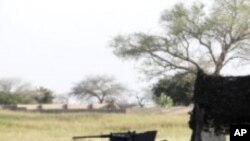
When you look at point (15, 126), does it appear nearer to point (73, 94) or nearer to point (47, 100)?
point (47, 100)

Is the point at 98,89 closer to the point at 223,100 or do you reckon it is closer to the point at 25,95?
the point at 25,95

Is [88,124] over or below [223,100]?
over

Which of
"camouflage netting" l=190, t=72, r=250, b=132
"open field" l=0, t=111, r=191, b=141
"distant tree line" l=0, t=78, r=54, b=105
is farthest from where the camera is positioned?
"distant tree line" l=0, t=78, r=54, b=105

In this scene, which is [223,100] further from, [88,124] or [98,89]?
[98,89]

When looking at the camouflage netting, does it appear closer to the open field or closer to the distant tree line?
the open field

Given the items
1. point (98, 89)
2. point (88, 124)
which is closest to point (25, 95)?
point (98, 89)

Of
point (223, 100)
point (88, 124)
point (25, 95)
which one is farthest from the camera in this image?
point (25, 95)

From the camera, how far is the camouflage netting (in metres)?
12.8

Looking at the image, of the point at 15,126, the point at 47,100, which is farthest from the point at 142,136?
the point at 47,100

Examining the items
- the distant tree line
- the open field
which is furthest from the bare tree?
the open field

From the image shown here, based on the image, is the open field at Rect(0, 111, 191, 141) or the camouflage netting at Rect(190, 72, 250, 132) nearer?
Answer: the camouflage netting at Rect(190, 72, 250, 132)

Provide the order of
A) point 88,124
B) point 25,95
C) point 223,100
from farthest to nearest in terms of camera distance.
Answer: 1. point 25,95
2. point 88,124
3. point 223,100

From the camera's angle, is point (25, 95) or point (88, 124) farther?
point (25, 95)

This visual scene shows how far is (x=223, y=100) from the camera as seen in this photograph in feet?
42.4
